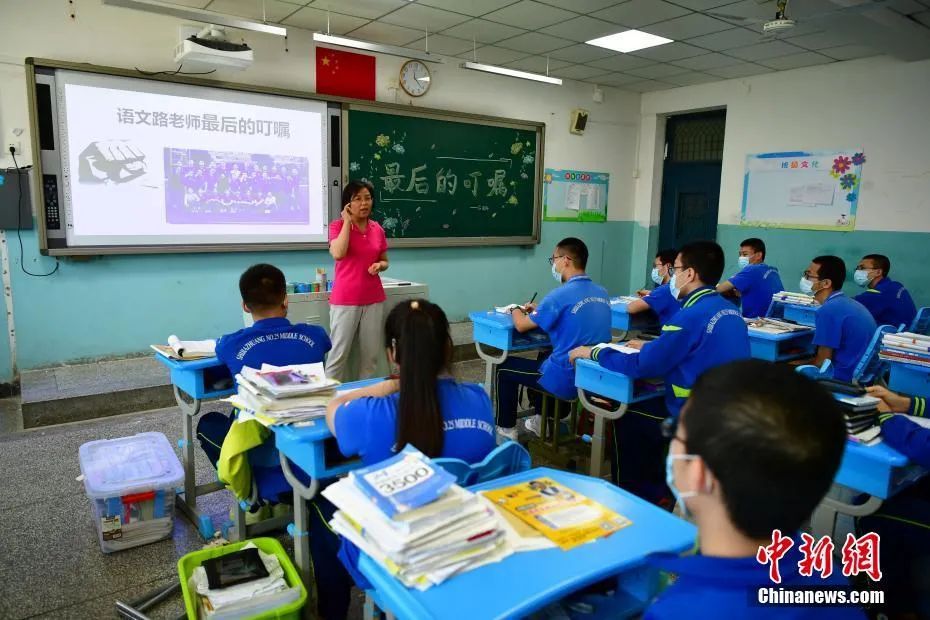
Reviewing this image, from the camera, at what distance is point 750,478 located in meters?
0.85

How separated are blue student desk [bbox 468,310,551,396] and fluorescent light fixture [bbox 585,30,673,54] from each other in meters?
2.88

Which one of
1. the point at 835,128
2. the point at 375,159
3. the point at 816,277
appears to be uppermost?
the point at 835,128

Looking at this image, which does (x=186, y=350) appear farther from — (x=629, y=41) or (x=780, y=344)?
(x=629, y=41)

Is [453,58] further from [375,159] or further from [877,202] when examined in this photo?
[877,202]

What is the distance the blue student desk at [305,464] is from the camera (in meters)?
1.73

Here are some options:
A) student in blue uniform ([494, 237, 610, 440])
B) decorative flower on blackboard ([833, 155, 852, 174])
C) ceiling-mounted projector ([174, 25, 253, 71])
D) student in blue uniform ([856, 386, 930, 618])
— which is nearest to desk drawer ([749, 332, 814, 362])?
student in blue uniform ([494, 237, 610, 440])

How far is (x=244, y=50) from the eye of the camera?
4.24m

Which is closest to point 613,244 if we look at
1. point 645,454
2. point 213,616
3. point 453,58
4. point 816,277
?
point 453,58

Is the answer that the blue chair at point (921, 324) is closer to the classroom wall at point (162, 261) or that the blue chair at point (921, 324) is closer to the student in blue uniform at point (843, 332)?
the student in blue uniform at point (843, 332)

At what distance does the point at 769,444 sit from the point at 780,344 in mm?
3524

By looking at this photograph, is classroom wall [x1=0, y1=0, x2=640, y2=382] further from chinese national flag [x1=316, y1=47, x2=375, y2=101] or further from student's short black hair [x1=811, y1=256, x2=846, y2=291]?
student's short black hair [x1=811, y1=256, x2=846, y2=291]

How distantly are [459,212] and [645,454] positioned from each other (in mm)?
3803

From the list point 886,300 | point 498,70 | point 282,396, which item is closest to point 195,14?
point 498,70

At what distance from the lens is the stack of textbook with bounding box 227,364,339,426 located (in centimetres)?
180
